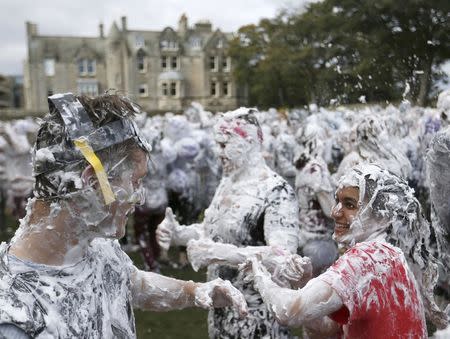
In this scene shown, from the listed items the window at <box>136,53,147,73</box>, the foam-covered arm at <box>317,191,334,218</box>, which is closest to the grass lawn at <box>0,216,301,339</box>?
the foam-covered arm at <box>317,191,334,218</box>

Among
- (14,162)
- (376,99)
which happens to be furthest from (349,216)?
(376,99)

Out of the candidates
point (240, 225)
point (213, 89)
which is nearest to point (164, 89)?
point (213, 89)

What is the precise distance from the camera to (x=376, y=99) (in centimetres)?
1609

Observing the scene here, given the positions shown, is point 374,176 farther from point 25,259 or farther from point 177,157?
point 177,157

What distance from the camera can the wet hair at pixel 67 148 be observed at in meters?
1.69

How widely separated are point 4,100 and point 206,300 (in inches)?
3069

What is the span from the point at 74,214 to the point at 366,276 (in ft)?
3.53

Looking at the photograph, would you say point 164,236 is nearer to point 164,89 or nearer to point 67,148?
point 67,148

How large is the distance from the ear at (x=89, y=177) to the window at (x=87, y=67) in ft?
208

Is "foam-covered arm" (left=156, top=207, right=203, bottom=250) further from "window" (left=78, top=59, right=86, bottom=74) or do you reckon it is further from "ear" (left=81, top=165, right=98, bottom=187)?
"window" (left=78, top=59, right=86, bottom=74)

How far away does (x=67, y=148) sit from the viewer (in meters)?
1.69

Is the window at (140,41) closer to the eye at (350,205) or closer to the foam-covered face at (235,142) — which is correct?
A: the foam-covered face at (235,142)

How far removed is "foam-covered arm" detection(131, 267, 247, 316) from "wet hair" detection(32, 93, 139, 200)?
578mm

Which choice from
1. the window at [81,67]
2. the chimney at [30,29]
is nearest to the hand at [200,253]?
the window at [81,67]
